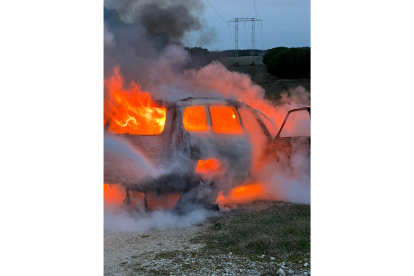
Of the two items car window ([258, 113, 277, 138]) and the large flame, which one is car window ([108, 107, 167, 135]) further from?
car window ([258, 113, 277, 138])

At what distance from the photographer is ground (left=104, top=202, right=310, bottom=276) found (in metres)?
2.75

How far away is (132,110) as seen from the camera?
4180mm

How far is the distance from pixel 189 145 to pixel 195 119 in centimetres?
40

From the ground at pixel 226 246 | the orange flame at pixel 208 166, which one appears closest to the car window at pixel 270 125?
the ground at pixel 226 246

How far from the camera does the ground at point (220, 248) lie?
9.02 feet

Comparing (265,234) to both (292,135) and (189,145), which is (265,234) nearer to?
(189,145)

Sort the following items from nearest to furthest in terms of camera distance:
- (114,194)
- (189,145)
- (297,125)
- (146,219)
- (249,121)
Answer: (114,194) < (146,219) < (189,145) < (297,125) < (249,121)

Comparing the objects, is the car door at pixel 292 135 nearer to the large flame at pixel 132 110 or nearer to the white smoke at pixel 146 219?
the white smoke at pixel 146 219

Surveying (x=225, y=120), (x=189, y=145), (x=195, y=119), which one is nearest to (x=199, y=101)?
(x=195, y=119)
